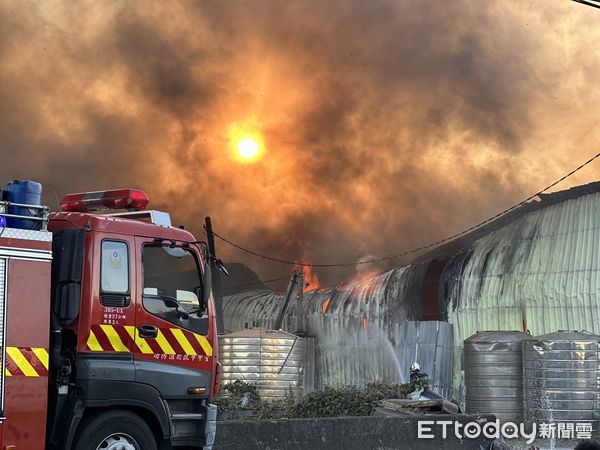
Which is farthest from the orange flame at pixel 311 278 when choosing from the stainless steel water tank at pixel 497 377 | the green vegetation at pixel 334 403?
the green vegetation at pixel 334 403

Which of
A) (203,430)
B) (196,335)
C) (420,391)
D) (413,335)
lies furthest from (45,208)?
(413,335)

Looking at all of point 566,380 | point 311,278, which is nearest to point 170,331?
point 566,380

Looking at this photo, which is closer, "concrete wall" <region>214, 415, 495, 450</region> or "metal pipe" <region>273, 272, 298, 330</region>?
"concrete wall" <region>214, 415, 495, 450</region>

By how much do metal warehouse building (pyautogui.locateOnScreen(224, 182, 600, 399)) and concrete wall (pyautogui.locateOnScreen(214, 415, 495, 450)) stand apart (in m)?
9.49

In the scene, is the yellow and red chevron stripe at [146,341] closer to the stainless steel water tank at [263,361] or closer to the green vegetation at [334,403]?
the green vegetation at [334,403]

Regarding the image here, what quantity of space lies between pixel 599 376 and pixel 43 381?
12.2 metres

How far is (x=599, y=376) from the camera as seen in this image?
55.7 ft

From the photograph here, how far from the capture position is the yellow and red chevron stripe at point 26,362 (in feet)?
26.0

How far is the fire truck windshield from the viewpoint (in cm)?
917

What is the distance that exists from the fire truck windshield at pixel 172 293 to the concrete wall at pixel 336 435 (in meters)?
2.23

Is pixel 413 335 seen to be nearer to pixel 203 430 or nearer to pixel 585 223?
pixel 585 223

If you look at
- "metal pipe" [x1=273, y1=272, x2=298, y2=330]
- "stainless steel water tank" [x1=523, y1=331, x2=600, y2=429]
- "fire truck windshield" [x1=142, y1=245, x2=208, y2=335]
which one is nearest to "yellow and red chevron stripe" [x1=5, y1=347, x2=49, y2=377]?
"fire truck windshield" [x1=142, y1=245, x2=208, y2=335]

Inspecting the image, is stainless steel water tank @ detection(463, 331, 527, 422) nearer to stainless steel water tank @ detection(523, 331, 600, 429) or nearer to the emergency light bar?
stainless steel water tank @ detection(523, 331, 600, 429)

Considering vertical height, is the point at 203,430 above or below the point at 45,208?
below
